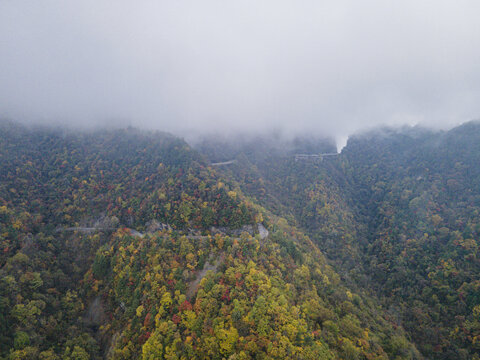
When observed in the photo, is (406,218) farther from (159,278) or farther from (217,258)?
(159,278)

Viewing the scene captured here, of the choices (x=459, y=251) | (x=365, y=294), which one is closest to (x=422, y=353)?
(x=365, y=294)

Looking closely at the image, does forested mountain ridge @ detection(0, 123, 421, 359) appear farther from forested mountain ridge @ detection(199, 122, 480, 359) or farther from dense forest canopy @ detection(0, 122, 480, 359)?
forested mountain ridge @ detection(199, 122, 480, 359)

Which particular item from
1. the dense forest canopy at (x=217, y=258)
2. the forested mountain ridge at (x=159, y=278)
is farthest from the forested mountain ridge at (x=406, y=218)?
the forested mountain ridge at (x=159, y=278)

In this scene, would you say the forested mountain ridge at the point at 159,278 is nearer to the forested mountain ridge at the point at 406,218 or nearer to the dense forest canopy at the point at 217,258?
the dense forest canopy at the point at 217,258

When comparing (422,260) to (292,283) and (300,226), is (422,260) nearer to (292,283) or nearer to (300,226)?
(300,226)

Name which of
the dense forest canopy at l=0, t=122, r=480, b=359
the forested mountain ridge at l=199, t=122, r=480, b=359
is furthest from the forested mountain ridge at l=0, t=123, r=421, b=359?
the forested mountain ridge at l=199, t=122, r=480, b=359
